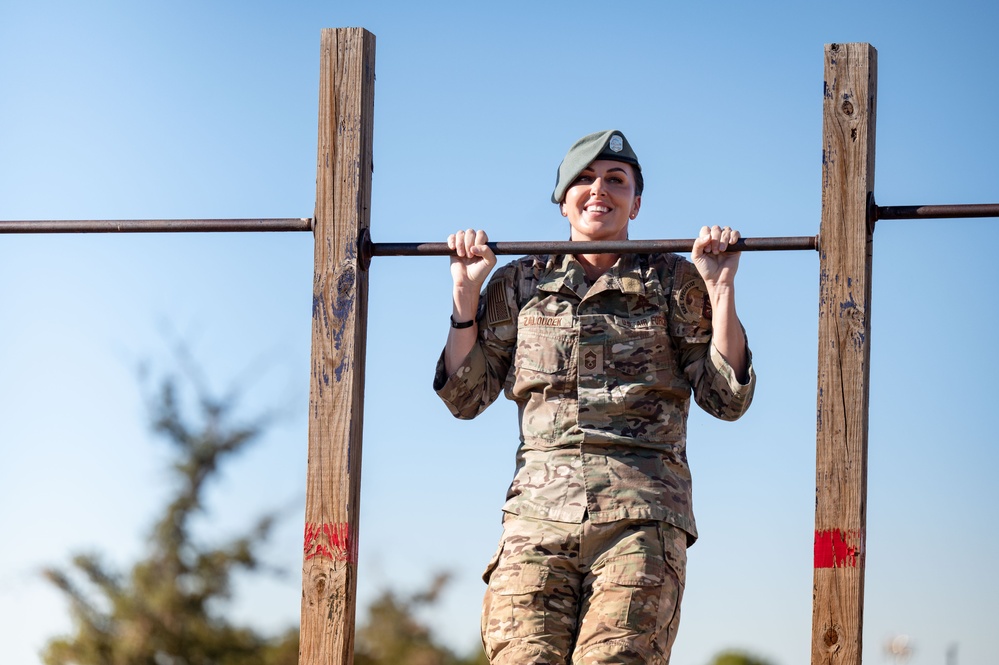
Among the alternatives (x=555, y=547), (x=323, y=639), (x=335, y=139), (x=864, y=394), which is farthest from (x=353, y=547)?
(x=864, y=394)

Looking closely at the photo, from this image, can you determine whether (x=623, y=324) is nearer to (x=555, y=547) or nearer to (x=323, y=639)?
(x=555, y=547)

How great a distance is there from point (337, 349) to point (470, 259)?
419mm

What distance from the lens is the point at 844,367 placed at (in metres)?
3.22

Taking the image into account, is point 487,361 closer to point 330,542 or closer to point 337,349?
point 337,349

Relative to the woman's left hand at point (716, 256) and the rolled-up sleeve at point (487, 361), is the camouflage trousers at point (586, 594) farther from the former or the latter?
the woman's left hand at point (716, 256)

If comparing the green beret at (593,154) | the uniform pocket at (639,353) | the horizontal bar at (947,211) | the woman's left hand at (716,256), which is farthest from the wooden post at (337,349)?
the horizontal bar at (947,211)

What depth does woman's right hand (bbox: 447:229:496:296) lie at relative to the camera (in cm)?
338

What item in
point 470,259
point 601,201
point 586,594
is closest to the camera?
point 586,594

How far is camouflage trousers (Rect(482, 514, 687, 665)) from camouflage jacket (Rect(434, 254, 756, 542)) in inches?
2.0

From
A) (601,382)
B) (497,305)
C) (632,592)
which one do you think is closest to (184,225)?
(497,305)

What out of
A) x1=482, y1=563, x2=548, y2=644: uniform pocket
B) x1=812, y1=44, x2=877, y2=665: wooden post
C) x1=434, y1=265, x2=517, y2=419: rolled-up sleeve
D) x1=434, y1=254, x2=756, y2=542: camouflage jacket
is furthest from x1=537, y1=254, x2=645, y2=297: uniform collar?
x1=482, y1=563, x2=548, y2=644: uniform pocket

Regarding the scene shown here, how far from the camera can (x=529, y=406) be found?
3.45 m

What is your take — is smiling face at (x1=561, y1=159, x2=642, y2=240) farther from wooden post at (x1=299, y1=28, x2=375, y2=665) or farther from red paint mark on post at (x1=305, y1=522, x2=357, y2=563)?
red paint mark on post at (x1=305, y1=522, x2=357, y2=563)

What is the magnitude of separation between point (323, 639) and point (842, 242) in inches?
63.8
